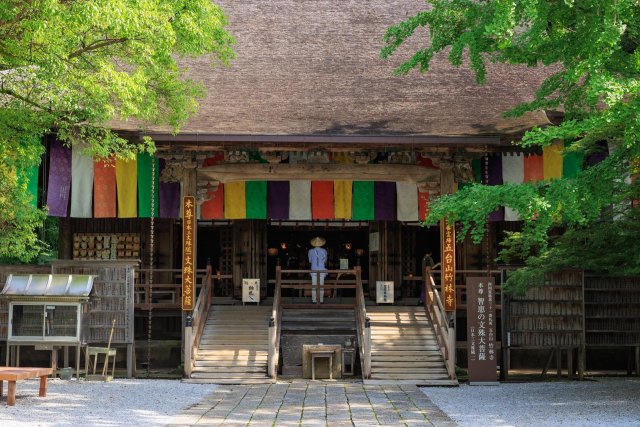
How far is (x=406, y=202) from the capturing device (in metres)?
19.8

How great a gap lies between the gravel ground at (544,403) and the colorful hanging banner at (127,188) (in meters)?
7.41

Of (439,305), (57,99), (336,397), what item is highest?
(57,99)

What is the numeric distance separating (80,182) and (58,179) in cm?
44

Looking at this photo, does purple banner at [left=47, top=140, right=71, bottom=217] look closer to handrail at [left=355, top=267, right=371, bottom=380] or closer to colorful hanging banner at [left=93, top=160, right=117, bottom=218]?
colorful hanging banner at [left=93, top=160, right=117, bottom=218]

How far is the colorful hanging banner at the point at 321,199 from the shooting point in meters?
19.8

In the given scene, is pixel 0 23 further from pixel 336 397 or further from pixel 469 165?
pixel 469 165

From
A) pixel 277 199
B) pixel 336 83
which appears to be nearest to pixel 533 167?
pixel 336 83

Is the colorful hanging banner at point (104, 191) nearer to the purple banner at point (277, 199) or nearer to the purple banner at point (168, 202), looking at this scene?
the purple banner at point (168, 202)

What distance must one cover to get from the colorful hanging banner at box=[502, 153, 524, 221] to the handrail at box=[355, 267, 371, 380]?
340cm

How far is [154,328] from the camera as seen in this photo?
20703mm

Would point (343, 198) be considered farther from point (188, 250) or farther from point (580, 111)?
point (580, 111)

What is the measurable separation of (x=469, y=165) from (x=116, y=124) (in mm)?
6960

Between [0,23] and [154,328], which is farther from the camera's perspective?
[154,328]

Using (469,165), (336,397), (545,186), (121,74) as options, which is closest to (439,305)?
(469,165)
